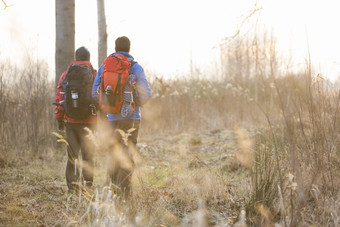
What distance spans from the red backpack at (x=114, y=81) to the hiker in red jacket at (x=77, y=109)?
39 centimetres

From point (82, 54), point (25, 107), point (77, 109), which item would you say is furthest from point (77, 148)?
point (25, 107)

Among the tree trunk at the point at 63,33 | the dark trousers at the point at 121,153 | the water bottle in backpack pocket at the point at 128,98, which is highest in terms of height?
the tree trunk at the point at 63,33

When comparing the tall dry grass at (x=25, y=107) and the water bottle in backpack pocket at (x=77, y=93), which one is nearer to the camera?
the water bottle in backpack pocket at (x=77, y=93)

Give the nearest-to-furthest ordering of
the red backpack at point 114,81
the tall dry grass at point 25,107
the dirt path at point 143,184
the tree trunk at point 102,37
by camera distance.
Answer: the dirt path at point 143,184
the red backpack at point 114,81
the tall dry grass at point 25,107
the tree trunk at point 102,37

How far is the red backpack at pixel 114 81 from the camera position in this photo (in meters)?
3.54

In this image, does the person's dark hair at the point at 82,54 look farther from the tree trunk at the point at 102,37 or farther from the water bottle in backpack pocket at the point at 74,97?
the tree trunk at the point at 102,37

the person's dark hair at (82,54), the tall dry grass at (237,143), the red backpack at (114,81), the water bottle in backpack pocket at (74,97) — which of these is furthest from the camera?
the person's dark hair at (82,54)

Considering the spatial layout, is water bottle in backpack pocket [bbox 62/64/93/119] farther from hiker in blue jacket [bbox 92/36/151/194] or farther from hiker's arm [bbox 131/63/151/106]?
hiker's arm [bbox 131/63/151/106]

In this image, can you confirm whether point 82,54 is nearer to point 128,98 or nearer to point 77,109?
point 77,109

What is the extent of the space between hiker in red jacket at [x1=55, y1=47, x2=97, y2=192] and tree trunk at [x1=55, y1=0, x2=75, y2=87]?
2.38 metres

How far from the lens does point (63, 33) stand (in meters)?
6.19

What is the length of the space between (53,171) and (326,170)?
3836mm

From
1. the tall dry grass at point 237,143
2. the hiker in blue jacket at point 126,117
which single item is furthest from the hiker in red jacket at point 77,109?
the tall dry grass at point 237,143

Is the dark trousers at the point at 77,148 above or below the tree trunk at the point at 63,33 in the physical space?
below
